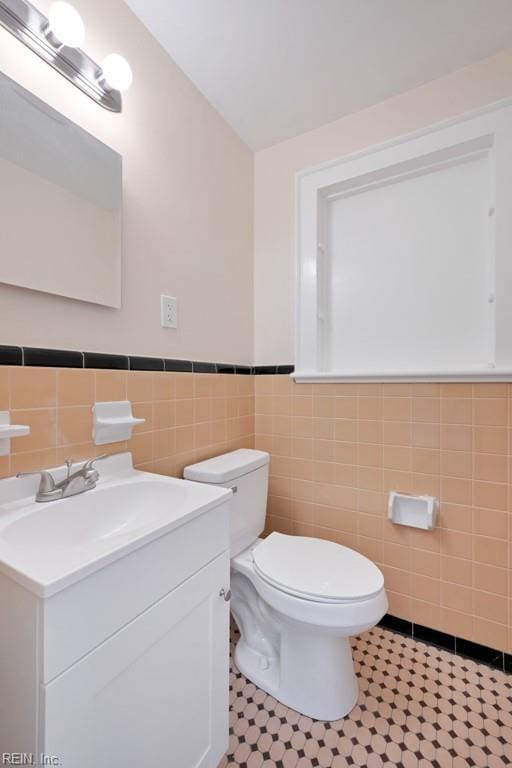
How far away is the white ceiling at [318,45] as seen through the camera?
1147mm

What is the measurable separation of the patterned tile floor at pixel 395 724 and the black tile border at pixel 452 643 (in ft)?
0.10

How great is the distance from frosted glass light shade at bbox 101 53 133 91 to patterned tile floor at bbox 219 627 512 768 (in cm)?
198

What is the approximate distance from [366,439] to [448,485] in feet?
1.17

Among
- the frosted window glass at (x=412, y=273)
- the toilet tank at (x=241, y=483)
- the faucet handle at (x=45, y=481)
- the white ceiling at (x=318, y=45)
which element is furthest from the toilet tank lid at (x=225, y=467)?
the white ceiling at (x=318, y=45)

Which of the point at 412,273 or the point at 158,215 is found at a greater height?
the point at 158,215

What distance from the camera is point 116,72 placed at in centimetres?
101

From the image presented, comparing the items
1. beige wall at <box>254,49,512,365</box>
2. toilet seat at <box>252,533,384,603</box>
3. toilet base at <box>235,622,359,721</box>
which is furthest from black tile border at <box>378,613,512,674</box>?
beige wall at <box>254,49,512,365</box>

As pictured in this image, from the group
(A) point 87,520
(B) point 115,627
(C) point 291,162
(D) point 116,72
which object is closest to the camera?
(B) point 115,627

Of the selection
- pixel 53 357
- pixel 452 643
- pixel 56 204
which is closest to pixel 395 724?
pixel 452 643

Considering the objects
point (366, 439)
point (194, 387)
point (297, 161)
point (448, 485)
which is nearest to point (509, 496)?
point (448, 485)

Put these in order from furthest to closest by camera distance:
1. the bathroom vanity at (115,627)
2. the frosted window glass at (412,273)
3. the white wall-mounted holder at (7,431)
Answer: the frosted window glass at (412,273) < the white wall-mounted holder at (7,431) < the bathroom vanity at (115,627)

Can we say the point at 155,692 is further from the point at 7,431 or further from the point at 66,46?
the point at 66,46

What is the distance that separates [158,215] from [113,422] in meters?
0.78

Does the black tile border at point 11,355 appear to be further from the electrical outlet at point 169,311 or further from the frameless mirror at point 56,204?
the electrical outlet at point 169,311
